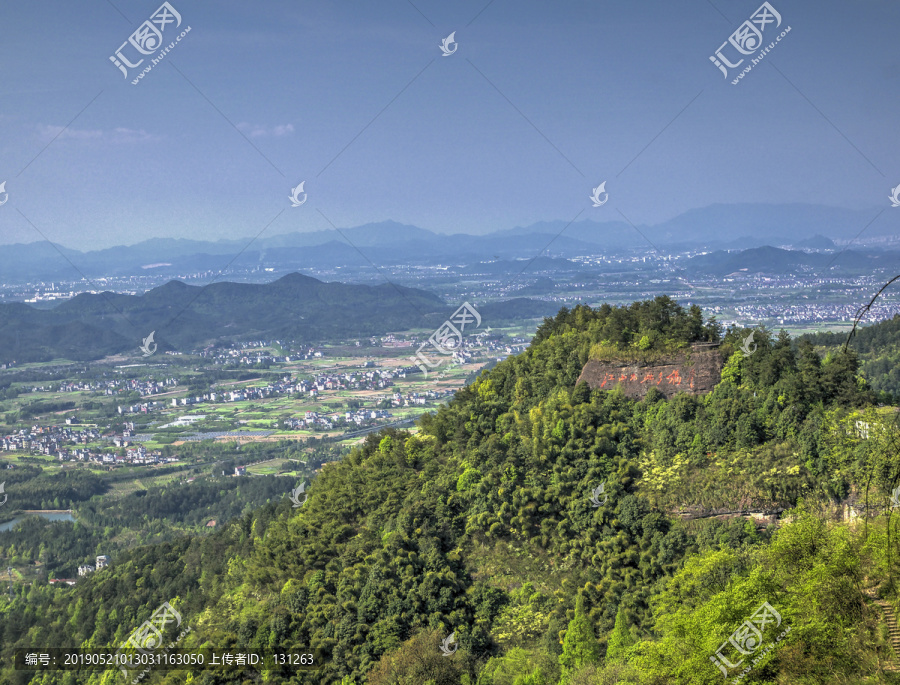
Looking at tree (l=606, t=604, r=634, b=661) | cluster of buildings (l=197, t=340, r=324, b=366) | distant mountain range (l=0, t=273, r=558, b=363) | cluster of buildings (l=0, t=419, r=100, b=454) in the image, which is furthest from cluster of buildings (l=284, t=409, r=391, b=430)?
tree (l=606, t=604, r=634, b=661)

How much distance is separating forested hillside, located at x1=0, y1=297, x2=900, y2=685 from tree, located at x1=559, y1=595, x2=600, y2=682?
0.05 m

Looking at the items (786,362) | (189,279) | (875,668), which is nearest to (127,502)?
(786,362)

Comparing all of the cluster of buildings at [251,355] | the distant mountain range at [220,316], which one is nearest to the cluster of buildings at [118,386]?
the cluster of buildings at [251,355]

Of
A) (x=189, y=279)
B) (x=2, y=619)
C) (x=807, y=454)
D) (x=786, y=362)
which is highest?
(x=189, y=279)

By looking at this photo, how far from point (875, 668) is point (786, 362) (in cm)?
1135

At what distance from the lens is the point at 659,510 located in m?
21.7

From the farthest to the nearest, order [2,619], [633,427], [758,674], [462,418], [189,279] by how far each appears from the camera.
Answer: [189,279], [2,619], [462,418], [633,427], [758,674]

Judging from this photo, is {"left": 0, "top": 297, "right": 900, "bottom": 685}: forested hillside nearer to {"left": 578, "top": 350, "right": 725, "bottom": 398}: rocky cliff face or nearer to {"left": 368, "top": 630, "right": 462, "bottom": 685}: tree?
{"left": 368, "top": 630, "right": 462, "bottom": 685}: tree

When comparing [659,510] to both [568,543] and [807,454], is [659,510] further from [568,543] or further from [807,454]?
[807,454]

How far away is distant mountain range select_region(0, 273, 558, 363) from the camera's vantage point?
119 m

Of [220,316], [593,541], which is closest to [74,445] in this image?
[220,316]

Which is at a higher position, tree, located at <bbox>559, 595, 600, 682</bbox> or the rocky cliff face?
the rocky cliff face

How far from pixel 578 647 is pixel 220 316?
130 meters

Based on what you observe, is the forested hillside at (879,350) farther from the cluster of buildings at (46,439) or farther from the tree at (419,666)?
the cluster of buildings at (46,439)
